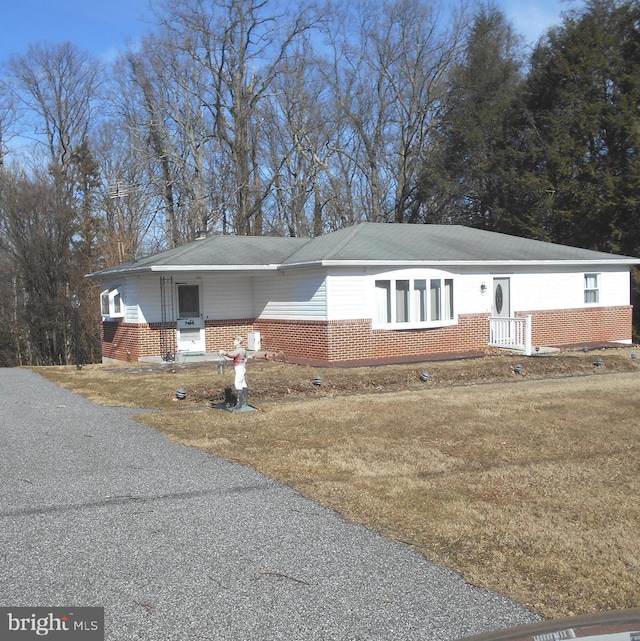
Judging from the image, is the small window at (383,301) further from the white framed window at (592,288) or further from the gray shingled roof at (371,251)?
the white framed window at (592,288)

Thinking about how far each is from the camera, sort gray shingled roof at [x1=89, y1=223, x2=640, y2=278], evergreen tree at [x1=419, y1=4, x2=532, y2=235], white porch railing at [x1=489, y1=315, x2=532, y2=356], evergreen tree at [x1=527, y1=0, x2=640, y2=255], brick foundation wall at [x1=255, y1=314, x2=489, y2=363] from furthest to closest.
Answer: evergreen tree at [x1=419, y1=4, x2=532, y2=235]
evergreen tree at [x1=527, y1=0, x2=640, y2=255]
white porch railing at [x1=489, y1=315, x2=532, y2=356]
gray shingled roof at [x1=89, y1=223, x2=640, y2=278]
brick foundation wall at [x1=255, y1=314, x2=489, y2=363]

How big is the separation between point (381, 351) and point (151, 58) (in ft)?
75.8

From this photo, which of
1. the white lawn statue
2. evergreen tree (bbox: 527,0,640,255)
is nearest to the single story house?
the white lawn statue

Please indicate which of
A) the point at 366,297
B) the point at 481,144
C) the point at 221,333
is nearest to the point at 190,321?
the point at 221,333

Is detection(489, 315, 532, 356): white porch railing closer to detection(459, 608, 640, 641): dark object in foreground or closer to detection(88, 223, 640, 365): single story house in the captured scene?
detection(88, 223, 640, 365): single story house

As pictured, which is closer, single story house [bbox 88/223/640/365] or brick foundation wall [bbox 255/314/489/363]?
brick foundation wall [bbox 255/314/489/363]

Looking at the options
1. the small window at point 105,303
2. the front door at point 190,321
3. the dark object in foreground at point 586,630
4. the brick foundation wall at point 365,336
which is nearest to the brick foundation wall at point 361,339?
the brick foundation wall at point 365,336

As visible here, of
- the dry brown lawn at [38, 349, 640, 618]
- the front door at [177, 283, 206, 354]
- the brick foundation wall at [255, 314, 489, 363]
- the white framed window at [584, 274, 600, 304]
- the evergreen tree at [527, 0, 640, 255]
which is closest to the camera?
the dry brown lawn at [38, 349, 640, 618]

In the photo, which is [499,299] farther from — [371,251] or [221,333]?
[221,333]

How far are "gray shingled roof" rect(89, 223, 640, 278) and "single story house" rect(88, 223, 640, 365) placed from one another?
0.17ft

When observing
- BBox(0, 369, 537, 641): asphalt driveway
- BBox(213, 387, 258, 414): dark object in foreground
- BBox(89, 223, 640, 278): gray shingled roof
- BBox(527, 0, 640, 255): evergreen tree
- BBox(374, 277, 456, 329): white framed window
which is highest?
BBox(527, 0, 640, 255): evergreen tree

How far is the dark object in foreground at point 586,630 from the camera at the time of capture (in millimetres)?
2342

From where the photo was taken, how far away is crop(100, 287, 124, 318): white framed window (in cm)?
1955

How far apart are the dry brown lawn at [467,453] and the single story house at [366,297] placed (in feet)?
8.34
